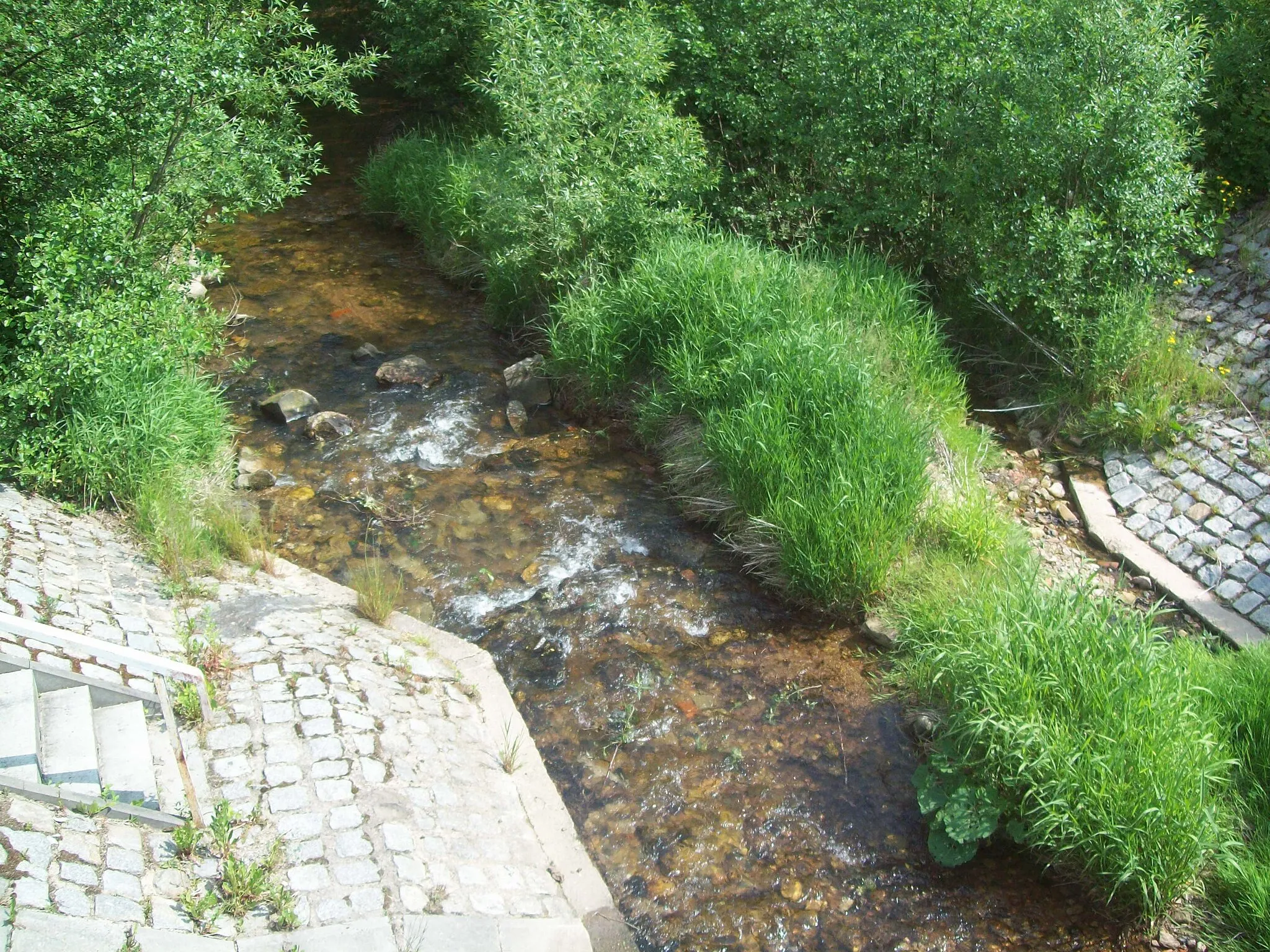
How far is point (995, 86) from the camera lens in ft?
28.0

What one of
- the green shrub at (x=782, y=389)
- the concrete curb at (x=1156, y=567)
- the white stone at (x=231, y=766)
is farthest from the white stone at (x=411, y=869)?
the concrete curb at (x=1156, y=567)

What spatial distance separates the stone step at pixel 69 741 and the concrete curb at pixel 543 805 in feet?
6.17

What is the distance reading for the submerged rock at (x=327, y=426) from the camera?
8.53 metres

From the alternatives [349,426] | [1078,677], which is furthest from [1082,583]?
[349,426]

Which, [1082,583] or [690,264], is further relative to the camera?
[690,264]

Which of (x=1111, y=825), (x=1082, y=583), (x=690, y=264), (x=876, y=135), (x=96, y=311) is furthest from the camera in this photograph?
(x=876, y=135)

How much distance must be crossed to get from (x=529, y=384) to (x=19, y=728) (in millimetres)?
5491

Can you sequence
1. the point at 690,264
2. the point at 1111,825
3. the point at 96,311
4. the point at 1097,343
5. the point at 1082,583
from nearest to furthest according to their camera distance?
the point at 1111,825, the point at 1082,583, the point at 96,311, the point at 1097,343, the point at 690,264

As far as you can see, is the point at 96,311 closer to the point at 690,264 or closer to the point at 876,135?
the point at 690,264

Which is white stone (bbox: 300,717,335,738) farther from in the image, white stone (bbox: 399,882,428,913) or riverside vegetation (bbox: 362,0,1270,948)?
riverside vegetation (bbox: 362,0,1270,948)

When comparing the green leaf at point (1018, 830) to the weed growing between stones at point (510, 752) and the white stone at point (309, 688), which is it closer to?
the weed growing between stones at point (510, 752)

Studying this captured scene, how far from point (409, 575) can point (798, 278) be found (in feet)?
13.5

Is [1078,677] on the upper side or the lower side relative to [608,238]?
lower

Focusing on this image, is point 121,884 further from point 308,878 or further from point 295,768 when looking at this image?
point 295,768
